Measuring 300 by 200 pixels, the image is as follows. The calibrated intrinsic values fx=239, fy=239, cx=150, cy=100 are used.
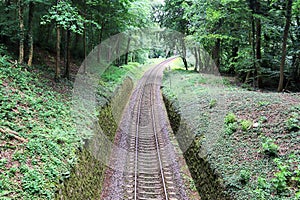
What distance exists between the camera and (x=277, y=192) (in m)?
6.02

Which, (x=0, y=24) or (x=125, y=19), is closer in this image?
(x=0, y=24)

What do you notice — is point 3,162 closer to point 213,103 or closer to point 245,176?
point 245,176

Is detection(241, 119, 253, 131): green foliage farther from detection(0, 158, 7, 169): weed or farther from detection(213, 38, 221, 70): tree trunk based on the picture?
detection(213, 38, 221, 70): tree trunk

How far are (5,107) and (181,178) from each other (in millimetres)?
7165

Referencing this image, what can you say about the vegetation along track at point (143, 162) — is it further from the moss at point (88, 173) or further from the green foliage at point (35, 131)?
the green foliage at point (35, 131)

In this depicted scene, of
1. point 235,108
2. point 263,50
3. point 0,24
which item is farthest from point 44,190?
point 263,50

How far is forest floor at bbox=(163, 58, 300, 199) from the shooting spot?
6.32m

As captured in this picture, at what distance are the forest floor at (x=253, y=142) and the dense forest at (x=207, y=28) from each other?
4.57 m

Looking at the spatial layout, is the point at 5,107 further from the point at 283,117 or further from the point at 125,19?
the point at 125,19

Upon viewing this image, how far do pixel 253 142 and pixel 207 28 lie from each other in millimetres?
14234

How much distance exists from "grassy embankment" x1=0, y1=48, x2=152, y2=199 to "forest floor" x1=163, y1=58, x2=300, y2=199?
4.92 meters

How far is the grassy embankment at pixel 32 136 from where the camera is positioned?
5.52 metres

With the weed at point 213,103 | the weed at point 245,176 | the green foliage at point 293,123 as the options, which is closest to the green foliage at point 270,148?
the weed at point 245,176

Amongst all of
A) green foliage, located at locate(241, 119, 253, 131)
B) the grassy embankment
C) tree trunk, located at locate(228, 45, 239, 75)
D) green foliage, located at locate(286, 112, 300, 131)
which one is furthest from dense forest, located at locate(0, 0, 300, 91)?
green foliage, located at locate(241, 119, 253, 131)
